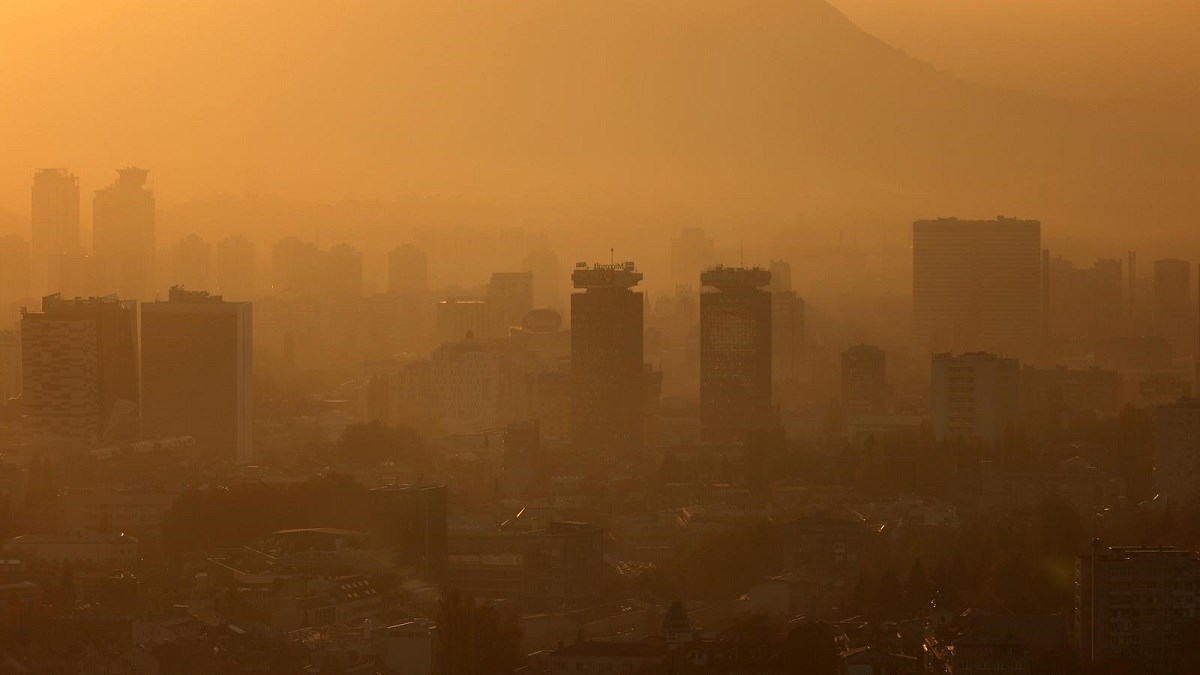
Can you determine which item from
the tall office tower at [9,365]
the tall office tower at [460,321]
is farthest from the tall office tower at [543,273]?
the tall office tower at [9,365]

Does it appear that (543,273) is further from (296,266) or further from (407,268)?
(296,266)

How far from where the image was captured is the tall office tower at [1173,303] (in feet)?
120

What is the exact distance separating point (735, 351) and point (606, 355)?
1.98 metres

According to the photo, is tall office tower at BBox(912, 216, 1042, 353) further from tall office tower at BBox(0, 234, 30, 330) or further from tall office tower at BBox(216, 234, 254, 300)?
tall office tower at BBox(0, 234, 30, 330)

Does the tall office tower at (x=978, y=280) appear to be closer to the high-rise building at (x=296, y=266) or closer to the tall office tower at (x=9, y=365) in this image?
the high-rise building at (x=296, y=266)

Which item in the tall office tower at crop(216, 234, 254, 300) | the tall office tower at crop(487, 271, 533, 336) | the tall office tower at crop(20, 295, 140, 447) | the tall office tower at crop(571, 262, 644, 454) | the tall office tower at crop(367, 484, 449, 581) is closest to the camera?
the tall office tower at crop(367, 484, 449, 581)

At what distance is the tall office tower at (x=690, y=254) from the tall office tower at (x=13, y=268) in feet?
32.3

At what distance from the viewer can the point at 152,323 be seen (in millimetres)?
32344

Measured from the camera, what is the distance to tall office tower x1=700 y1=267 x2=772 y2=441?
107 feet

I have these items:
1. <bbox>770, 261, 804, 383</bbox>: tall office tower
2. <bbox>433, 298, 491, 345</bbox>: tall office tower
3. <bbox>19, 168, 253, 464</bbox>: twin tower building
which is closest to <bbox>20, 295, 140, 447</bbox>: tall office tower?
<bbox>19, 168, 253, 464</bbox>: twin tower building

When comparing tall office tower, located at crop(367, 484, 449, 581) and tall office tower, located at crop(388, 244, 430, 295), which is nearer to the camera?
tall office tower, located at crop(367, 484, 449, 581)

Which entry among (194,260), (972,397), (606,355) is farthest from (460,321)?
(972,397)

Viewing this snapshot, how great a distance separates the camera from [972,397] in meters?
30.6

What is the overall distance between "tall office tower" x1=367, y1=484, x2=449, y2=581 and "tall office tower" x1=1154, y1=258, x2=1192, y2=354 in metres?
16.8
